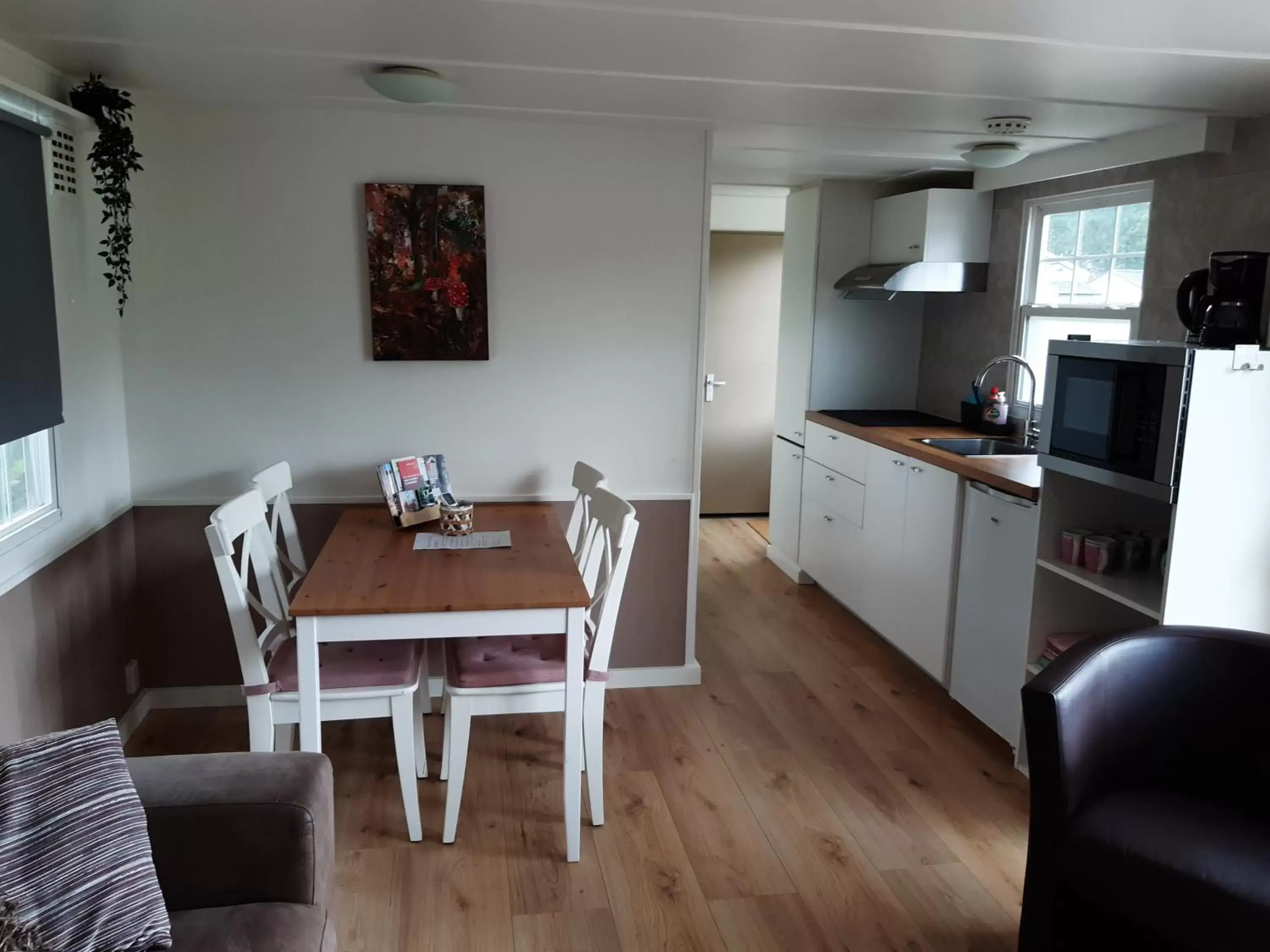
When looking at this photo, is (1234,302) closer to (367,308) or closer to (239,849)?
(367,308)

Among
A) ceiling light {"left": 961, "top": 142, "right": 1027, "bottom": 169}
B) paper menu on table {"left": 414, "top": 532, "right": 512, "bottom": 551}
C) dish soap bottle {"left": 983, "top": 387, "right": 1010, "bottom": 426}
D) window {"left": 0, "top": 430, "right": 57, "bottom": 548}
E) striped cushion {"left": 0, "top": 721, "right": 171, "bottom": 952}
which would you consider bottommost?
striped cushion {"left": 0, "top": 721, "right": 171, "bottom": 952}

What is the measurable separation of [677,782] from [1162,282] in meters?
2.41

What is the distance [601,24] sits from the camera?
2104 millimetres

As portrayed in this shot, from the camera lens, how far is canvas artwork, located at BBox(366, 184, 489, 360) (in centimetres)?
322

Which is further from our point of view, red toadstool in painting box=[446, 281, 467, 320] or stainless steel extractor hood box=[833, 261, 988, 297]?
stainless steel extractor hood box=[833, 261, 988, 297]

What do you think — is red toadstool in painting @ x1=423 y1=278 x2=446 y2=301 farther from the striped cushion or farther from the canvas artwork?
the striped cushion

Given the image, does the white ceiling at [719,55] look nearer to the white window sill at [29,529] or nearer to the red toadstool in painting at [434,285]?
the red toadstool in painting at [434,285]

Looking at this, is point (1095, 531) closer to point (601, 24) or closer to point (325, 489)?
point (601, 24)

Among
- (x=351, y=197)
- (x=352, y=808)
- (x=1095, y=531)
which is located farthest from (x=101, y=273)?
(x=1095, y=531)

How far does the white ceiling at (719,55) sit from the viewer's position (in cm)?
200

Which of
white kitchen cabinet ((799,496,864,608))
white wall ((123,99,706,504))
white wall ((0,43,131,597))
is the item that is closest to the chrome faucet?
white kitchen cabinet ((799,496,864,608))

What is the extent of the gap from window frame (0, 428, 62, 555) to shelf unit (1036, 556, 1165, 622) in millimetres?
2885

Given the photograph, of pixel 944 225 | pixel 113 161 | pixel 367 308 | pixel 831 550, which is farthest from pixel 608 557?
pixel 944 225

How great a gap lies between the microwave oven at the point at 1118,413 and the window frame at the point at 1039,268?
91cm
